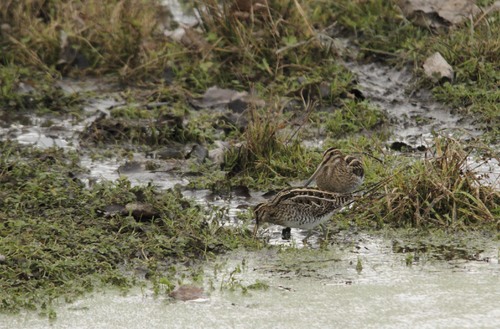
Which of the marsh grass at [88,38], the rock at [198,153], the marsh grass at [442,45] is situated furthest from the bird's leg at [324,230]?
the marsh grass at [88,38]

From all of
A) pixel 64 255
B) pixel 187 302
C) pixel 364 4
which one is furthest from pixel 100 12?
pixel 187 302

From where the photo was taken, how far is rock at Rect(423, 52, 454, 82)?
995 cm

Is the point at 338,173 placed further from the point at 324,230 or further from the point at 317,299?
the point at 317,299

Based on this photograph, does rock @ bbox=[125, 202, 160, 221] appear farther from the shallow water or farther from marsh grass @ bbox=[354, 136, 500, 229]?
marsh grass @ bbox=[354, 136, 500, 229]

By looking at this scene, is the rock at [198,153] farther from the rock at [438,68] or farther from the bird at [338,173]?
the rock at [438,68]

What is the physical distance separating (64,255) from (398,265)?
202cm

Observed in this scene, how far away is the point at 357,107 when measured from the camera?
9.74m

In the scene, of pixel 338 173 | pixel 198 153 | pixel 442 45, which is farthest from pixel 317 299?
pixel 442 45

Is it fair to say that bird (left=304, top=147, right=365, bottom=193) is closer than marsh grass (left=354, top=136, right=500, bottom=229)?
No

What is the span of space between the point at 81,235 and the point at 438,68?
14.2 ft

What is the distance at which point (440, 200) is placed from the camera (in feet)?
24.4

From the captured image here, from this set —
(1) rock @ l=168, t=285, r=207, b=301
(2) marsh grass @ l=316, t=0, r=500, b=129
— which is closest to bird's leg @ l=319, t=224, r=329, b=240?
(1) rock @ l=168, t=285, r=207, b=301

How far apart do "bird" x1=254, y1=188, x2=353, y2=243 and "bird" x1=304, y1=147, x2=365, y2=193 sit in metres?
0.59

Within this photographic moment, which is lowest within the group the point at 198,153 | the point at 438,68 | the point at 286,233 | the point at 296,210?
the point at 198,153
